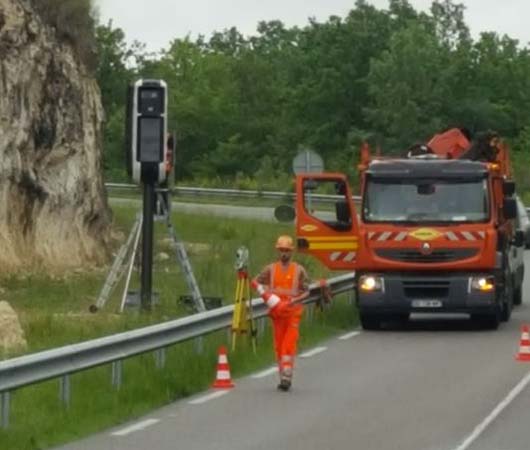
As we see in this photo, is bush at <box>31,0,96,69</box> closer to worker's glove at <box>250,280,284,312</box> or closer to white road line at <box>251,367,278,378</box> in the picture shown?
white road line at <box>251,367,278,378</box>

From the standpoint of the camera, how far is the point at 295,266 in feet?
66.6

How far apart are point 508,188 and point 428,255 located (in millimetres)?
2809

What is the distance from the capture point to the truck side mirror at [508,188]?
99.2 ft

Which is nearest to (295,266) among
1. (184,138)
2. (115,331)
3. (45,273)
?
(115,331)

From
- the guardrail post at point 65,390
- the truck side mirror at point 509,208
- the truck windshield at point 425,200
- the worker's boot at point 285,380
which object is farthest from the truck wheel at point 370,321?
the guardrail post at point 65,390

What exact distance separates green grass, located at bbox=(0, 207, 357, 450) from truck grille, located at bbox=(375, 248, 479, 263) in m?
1.36

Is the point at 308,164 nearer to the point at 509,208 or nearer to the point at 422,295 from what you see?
Result: the point at 509,208

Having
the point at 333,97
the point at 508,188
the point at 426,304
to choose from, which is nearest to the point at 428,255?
the point at 426,304

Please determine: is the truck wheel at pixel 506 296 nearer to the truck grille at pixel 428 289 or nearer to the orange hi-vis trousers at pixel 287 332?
the truck grille at pixel 428 289

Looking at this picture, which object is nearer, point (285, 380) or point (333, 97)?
point (285, 380)

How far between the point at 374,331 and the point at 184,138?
77.7 metres

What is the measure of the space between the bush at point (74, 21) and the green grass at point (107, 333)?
4834mm

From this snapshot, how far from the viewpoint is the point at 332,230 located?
2953cm

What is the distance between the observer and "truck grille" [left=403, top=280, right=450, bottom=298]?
2819cm
